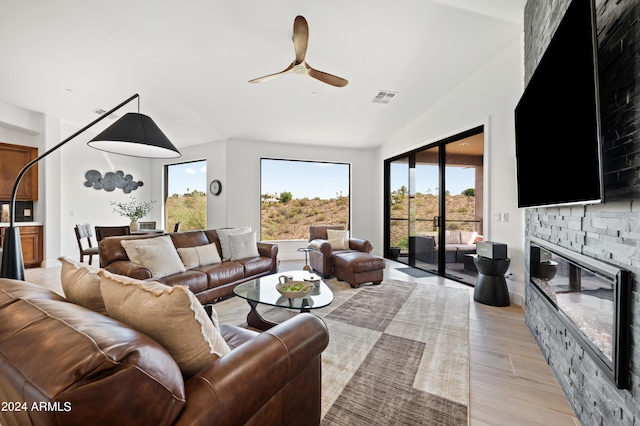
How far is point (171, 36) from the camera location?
11.3ft

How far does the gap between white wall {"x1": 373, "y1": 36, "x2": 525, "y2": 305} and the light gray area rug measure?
0.89 m

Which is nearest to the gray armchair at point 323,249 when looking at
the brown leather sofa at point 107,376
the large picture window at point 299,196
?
the large picture window at point 299,196

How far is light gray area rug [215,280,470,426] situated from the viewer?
1662mm

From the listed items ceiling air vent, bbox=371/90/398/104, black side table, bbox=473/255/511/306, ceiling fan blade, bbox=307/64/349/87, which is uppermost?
ceiling air vent, bbox=371/90/398/104

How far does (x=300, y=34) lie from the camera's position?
8.55 ft

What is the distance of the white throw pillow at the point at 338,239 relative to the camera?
4972 millimetres

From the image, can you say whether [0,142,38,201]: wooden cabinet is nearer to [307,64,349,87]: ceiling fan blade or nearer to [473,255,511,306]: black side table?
[307,64,349,87]: ceiling fan blade

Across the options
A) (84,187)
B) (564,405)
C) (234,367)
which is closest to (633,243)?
(564,405)

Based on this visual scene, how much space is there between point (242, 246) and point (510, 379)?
3.36m

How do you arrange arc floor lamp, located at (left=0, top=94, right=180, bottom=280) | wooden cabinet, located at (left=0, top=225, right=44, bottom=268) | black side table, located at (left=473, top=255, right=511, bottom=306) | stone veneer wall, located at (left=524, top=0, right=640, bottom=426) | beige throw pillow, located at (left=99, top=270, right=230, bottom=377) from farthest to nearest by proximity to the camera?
1. wooden cabinet, located at (left=0, top=225, right=44, bottom=268)
2. black side table, located at (left=473, top=255, right=511, bottom=306)
3. arc floor lamp, located at (left=0, top=94, right=180, bottom=280)
4. stone veneer wall, located at (left=524, top=0, right=640, bottom=426)
5. beige throw pillow, located at (left=99, top=270, right=230, bottom=377)

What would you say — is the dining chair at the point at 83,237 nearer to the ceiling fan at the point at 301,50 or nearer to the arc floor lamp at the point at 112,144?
the arc floor lamp at the point at 112,144

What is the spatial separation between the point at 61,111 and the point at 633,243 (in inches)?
304

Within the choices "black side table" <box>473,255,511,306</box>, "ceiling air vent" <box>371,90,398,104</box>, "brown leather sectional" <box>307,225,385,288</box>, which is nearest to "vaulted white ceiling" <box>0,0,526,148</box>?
"ceiling air vent" <box>371,90,398,104</box>

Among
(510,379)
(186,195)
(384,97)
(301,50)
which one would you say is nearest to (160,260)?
(301,50)
